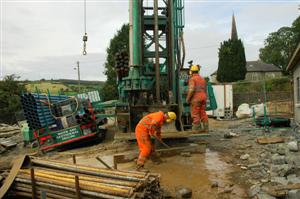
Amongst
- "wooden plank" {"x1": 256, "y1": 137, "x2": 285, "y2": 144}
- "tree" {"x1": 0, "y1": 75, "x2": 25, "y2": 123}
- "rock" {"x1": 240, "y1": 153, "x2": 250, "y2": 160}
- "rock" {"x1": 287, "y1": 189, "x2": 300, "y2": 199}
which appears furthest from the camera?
"tree" {"x1": 0, "y1": 75, "x2": 25, "y2": 123}

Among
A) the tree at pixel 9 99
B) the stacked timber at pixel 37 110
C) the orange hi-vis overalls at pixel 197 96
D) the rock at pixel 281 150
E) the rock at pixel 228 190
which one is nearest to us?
the rock at pixel 228 190

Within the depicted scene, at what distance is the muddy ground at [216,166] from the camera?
19.8ft

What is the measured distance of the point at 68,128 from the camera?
12492 mm

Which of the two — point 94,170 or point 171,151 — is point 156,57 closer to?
point 171,151

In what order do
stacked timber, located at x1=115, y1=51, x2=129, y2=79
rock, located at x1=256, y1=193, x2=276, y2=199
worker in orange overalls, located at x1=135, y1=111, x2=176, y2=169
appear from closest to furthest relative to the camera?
rock, located at x1=256, y1=193, x2=276, y2=199
worker in orange overalls, located at x1=135, y1=111, x2=176, y2=169
stacked timber, located at x1=115, y1=51, x2=129, y2=79

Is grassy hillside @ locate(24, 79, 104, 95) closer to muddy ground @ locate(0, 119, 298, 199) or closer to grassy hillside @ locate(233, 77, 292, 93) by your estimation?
muddy ground @ locate(0, 119, 298, 199)

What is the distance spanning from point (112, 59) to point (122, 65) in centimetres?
2442

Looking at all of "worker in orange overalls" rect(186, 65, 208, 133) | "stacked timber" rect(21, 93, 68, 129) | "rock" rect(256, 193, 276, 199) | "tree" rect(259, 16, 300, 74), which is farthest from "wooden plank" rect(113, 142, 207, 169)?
"tree" rect(259, 16, 300, 74)

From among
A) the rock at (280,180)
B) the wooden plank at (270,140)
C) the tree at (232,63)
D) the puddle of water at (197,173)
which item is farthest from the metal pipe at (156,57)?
the tree at (232,63)

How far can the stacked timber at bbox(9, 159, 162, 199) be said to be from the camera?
478cm

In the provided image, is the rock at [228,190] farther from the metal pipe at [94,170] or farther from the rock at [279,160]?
the metal pipe at [94,170]

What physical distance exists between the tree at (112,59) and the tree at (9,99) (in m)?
8.32

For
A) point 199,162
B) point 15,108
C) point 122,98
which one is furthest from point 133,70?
point 15,108

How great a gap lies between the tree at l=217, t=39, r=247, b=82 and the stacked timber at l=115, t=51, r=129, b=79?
4148 cm
